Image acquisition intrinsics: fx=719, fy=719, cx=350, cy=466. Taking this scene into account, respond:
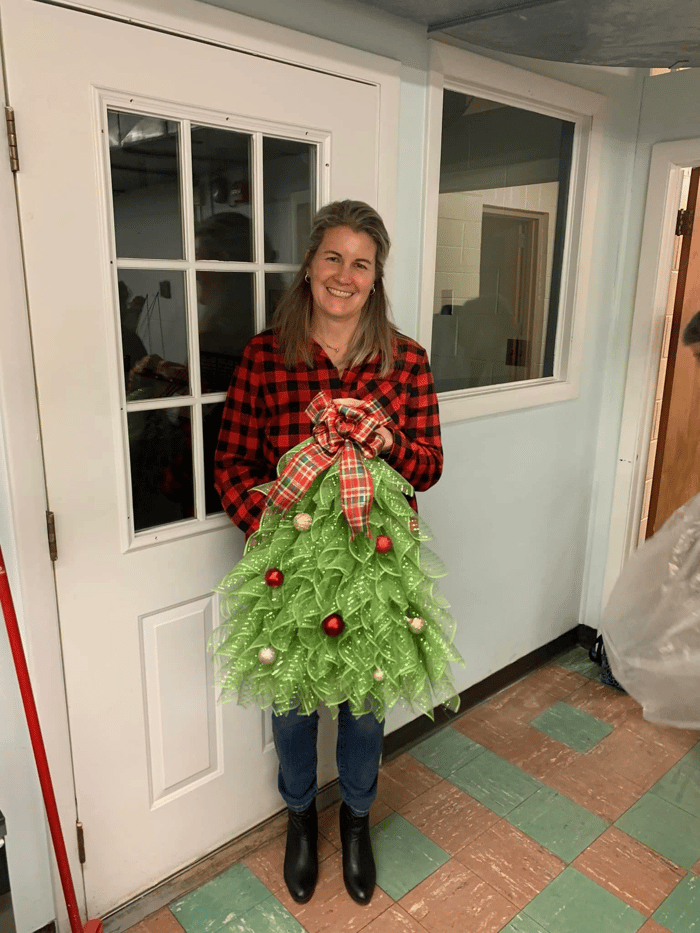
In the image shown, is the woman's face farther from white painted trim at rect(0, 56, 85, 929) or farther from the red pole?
the red pole

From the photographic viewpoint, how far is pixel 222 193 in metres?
1.73

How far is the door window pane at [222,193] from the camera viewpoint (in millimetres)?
1676

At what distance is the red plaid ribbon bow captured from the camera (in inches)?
58.7

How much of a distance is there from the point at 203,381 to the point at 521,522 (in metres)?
1.52

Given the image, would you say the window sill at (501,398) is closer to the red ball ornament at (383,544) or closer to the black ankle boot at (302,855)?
the red ball ornament at (383,544)

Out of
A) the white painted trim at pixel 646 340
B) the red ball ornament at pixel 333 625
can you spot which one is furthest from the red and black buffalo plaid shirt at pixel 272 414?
the white painted trim at pixel 646 340

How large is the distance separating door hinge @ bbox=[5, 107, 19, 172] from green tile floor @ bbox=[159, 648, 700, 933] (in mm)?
1844

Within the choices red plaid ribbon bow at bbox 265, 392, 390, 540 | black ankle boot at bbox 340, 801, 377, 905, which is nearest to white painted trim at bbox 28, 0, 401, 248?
red plaid ribbon bow at bbox 265, 392, 390, 540

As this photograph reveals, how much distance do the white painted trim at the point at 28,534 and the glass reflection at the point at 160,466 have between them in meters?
0.24

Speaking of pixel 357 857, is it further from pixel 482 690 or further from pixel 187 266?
pixel 187 266

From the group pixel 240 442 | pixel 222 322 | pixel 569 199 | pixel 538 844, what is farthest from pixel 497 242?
pixel 538 844

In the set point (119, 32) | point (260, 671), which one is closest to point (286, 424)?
point (260, 671)

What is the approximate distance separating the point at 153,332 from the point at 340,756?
47.9 inches

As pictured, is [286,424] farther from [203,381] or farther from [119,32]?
[119,32]
